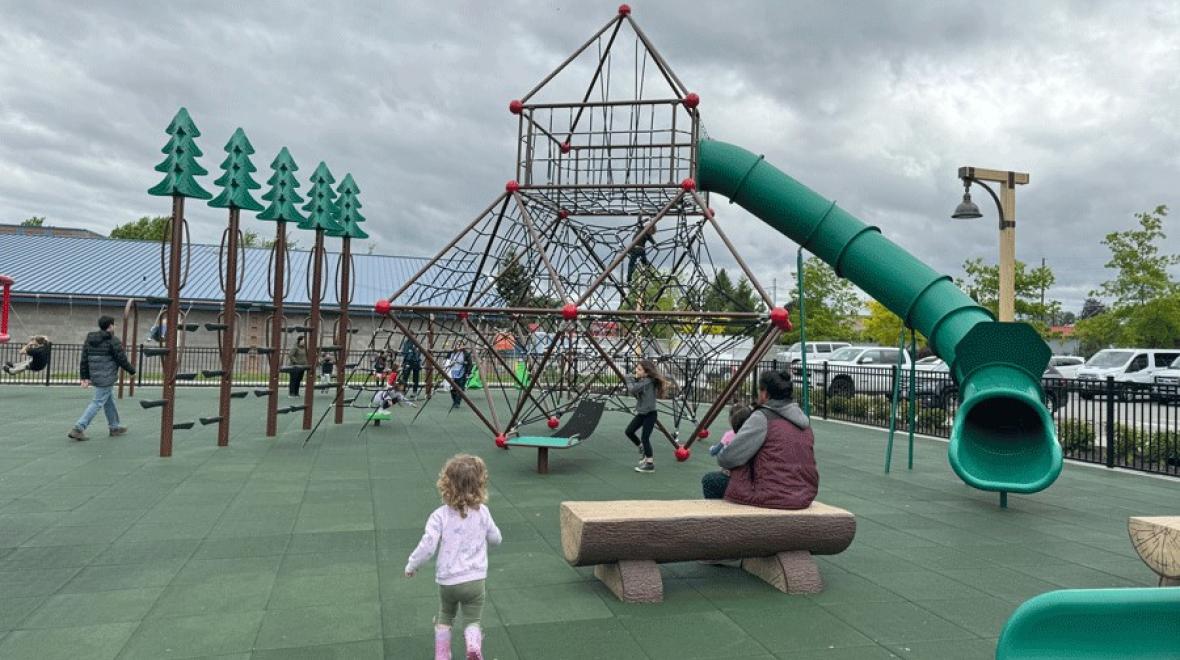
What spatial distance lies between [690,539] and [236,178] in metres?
9.28

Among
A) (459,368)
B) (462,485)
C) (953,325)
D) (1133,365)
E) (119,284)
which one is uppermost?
(119,284)

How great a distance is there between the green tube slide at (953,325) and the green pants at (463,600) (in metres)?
6.19

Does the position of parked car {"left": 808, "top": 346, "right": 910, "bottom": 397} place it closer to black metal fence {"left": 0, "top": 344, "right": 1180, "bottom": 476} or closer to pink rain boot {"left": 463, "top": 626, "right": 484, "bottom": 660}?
black metal fence {"left": 0, "top": 344, "right": 1180, "bottom": 476}

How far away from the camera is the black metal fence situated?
36.4 ft

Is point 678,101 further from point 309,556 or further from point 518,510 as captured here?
point 309,556

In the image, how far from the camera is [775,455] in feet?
16.9

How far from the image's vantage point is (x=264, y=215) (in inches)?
487

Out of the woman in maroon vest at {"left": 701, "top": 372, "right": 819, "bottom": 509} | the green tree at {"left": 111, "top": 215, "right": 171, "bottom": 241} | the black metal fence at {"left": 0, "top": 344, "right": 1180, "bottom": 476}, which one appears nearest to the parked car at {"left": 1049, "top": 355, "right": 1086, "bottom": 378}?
the black metal fence at {"left": 0, "top": 344, "right": 1180, "bottom": 476}

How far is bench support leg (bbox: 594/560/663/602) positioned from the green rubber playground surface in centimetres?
10

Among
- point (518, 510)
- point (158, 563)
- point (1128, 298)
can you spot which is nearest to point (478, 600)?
point (158, 563)

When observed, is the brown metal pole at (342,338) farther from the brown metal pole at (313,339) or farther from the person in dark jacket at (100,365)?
the person in dark jacket at (100,365)

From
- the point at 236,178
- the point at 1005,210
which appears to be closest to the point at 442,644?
the point at 236,178

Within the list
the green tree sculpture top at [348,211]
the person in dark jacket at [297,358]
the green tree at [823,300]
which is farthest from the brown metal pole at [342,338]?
the green tree at [823,300]

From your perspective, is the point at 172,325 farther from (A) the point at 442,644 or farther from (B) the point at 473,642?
(B) the point at 473,642
